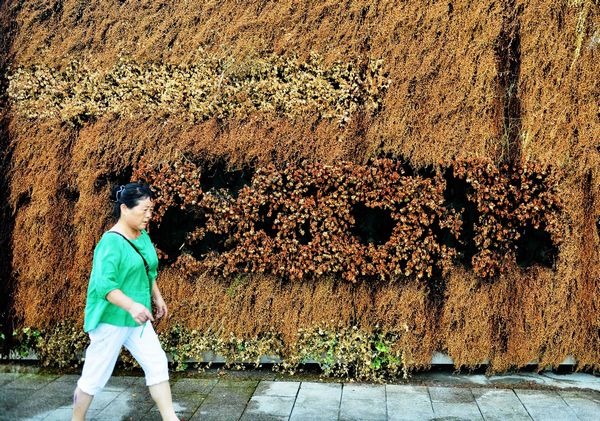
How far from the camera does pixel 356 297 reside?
5.99 m

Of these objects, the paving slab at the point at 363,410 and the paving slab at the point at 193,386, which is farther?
the paving slab at the point at 193,386

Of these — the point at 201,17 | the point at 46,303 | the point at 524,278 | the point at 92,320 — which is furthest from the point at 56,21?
the point at 524,278

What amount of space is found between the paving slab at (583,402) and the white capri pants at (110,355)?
3.27 metres

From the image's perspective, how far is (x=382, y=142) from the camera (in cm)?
594

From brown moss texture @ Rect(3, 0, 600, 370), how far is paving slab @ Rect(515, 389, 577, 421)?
439mm

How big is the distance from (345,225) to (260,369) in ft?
5.44

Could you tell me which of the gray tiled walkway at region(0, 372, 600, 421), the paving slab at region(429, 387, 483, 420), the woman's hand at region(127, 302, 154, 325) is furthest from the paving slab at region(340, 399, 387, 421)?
the woman's hand at region(127, 302, 154, 325)

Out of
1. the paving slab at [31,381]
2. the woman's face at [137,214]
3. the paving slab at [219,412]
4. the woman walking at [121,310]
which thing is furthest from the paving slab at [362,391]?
the paving slab at [31,381]

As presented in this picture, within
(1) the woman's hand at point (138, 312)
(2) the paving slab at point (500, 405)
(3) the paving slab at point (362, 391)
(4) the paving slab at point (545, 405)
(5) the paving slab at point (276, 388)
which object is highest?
(1) the woman's hand at point (138, 312)

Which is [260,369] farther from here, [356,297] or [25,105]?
[25,105]

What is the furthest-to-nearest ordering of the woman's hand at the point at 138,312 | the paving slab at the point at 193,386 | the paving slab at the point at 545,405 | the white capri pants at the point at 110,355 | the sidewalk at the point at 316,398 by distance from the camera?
the paving slab at the point at 193,386 → the sidewalk at the point at 316,398 → the paving slab at the point at 545,405 → the white capri pants at the point at 110,355 → the woman's hand at the point at 138,312

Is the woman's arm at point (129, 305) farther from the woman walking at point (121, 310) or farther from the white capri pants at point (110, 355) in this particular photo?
the white capri pants at point (110, 355)

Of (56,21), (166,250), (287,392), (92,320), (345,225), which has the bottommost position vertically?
(287,392)

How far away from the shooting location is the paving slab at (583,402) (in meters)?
5.03
